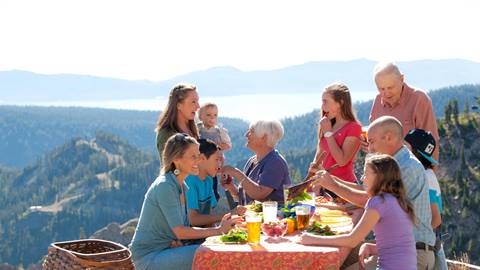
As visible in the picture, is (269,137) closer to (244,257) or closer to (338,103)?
(338,103)

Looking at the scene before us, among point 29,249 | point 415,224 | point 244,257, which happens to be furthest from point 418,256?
point 29,249

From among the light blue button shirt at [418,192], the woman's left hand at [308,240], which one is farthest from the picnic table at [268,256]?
the light blue button shirt at [418,192]

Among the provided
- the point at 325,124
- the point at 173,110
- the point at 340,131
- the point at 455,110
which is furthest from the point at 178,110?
the point at 455,110

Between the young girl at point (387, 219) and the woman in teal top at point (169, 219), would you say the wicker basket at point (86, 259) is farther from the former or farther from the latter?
the young girl at point (387, 219)

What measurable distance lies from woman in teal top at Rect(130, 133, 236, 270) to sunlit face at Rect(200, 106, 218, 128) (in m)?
2.37

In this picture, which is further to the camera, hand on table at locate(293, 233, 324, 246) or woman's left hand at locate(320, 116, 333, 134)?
woman's left hand at locate(320, 116, 333, 134)

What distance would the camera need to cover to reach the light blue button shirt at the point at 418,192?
4391 mm

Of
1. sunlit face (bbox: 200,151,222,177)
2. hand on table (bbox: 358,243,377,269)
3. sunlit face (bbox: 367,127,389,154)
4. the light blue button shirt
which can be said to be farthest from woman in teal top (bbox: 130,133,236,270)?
the light blue button shirt

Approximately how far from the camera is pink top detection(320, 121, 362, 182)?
19.9 feet

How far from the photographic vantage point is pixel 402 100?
6.07 meters

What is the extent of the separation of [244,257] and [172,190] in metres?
0.79

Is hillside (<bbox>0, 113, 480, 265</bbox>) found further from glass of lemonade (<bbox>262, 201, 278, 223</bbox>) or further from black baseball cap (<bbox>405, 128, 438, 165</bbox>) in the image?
glass of lemonade (<bbox>262, 201, 278, 223</bbox>)

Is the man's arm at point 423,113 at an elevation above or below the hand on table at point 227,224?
above

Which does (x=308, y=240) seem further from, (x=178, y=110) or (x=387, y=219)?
(x=178, y=110)
